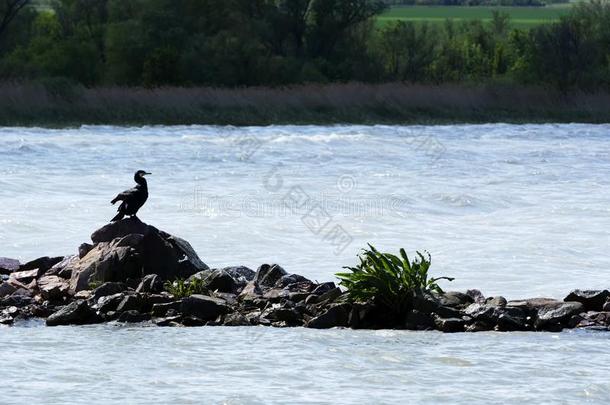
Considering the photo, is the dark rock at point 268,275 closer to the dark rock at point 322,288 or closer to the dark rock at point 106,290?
the dark rock at point 322,288

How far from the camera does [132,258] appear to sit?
14016 mm

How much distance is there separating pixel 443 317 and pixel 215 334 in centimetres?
213

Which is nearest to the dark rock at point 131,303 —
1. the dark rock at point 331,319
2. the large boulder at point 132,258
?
the large boulder at point 132,258

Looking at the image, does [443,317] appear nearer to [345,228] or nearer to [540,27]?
[345,228]

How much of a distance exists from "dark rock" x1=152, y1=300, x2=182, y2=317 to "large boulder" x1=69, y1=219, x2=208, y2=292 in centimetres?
95

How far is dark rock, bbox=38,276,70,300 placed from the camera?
13719 mm

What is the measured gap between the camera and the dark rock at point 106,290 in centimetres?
1330

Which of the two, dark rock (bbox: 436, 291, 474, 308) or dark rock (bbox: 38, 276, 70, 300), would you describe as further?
dark rock (bbox: 38, 276, 70, 300)

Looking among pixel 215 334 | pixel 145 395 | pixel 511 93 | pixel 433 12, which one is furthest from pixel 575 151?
pixel 433 12

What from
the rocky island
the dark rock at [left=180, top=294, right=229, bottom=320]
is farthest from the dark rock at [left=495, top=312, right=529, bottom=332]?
the dark rock at [left=180, top=294, right=229, bottom=320]

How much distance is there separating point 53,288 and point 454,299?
3970mm

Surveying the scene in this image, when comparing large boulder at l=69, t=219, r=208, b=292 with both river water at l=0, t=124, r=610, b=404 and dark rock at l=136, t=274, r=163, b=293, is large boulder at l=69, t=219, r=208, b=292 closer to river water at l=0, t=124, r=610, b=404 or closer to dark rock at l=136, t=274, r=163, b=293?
dark rock at l=136, t=274, r=163, b=293

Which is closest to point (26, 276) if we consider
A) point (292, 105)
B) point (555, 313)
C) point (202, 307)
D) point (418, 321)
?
point (202, 307)

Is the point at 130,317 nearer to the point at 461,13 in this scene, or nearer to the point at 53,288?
the point at 53,288
